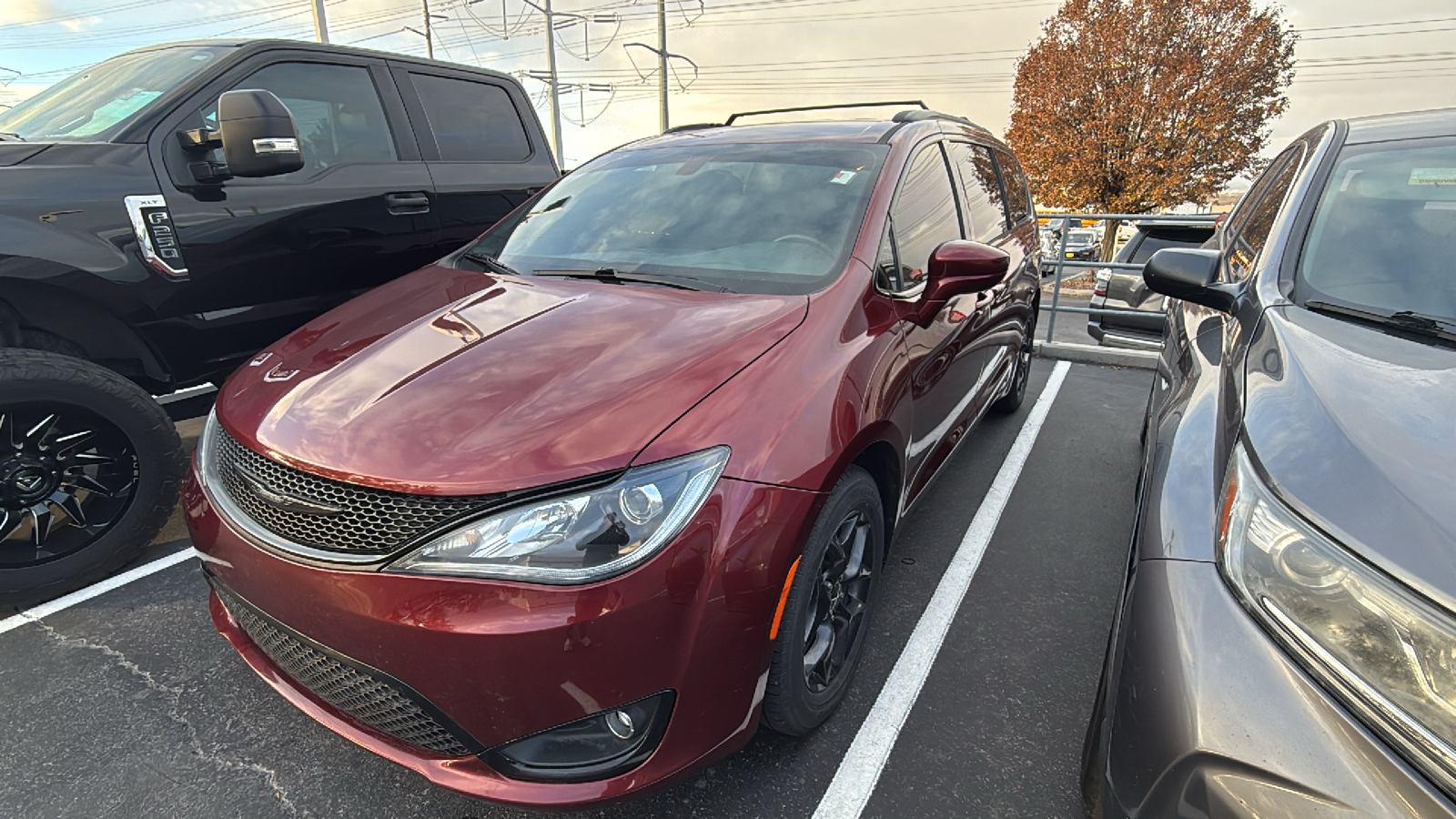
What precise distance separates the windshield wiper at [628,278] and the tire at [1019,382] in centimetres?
288

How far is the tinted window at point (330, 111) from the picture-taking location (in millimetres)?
3375

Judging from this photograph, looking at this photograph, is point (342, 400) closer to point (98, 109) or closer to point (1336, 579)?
point (1336, 579)

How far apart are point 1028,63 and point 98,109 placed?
21681 millimetres

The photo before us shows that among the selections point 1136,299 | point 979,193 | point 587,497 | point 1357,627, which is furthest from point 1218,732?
point 1136,299

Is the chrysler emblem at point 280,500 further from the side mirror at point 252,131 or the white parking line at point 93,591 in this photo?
the side mirror at point 252,131

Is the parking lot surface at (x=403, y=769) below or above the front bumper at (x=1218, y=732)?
below

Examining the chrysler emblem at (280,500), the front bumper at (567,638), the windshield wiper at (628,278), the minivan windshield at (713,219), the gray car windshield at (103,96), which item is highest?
the gray car windshield at (103,96)

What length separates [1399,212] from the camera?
79.9 inches

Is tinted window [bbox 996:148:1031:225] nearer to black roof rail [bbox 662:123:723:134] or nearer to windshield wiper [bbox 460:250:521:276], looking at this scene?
black roof rail [bbox 662:123:723:134]

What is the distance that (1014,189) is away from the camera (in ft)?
14.0

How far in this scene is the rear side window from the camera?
7.92 feet

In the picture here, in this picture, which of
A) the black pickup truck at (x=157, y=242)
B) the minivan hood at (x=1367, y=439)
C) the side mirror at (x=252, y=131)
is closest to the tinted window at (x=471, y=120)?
the black pickup truck at (x=157, y=242)

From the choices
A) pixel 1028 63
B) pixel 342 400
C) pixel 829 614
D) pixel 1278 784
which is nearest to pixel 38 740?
pixel 342 400

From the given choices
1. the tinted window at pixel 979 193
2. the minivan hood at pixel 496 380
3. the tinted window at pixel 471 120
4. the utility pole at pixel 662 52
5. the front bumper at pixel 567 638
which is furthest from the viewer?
the utility pole at pixel 662 52
